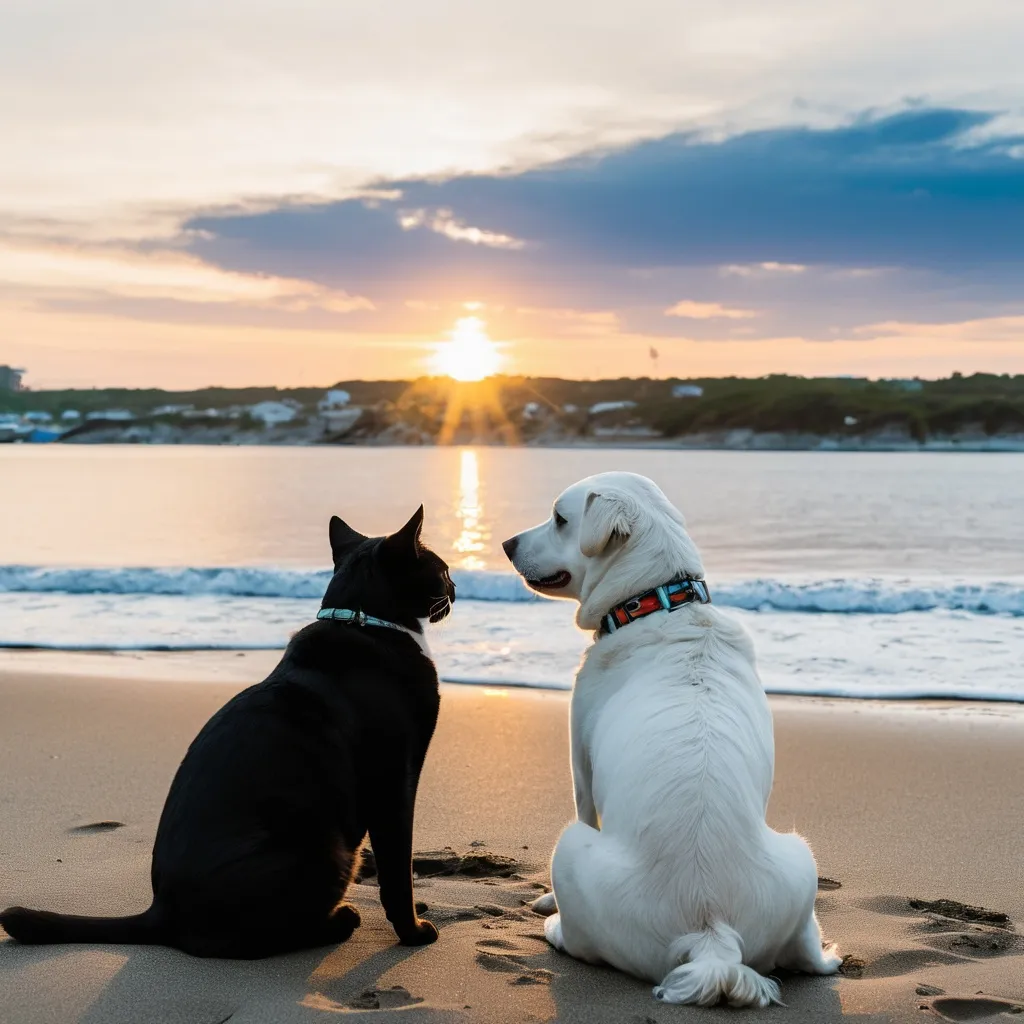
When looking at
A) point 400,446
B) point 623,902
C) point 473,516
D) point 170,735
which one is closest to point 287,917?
point 623,902

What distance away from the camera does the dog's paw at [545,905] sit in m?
4.27

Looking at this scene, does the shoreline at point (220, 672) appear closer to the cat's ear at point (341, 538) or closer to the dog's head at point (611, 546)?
the cat's ear at point (341, 538)

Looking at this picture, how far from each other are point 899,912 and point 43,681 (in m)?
6.98

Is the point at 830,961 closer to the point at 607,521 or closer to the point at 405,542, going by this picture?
the point at 607,521

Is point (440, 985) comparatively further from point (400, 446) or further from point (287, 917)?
point (400, 446)

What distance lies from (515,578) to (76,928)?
11505 millimetres

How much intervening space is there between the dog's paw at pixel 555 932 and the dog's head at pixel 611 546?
1.12m

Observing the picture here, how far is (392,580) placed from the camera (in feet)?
14.5

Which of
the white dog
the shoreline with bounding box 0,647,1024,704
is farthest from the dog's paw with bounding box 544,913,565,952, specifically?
the shoreline with bounding box 0,647,1024,704

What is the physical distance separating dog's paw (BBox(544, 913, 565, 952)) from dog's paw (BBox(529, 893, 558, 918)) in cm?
32

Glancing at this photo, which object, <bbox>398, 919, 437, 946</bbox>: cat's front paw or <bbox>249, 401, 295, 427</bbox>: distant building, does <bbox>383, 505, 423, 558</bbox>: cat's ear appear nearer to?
<bbox>398, 919, 437, 946</bbox>: cat's front paw

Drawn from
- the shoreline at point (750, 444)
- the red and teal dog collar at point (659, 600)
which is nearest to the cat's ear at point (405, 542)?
the red and teal dog collar at point (659, 600)

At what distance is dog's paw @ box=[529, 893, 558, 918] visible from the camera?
4270 mm

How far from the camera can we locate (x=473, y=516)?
99.5 feet
